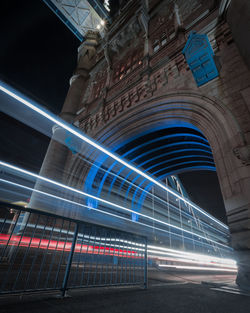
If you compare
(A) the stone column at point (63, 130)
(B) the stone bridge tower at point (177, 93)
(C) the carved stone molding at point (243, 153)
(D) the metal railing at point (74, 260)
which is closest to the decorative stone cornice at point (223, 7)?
(B) the stone bridge tower at point (177, 93)

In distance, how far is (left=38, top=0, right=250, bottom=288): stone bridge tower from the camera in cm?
336

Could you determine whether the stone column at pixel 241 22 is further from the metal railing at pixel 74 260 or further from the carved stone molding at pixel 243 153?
the metal railing at pixel 74 260

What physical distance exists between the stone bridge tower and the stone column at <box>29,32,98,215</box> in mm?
75

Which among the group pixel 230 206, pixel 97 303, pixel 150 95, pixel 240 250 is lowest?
pixel 97 303

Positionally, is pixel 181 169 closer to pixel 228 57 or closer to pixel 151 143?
pixel 151 143

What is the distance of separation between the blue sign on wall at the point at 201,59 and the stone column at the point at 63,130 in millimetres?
7883

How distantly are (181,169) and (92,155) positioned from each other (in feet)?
20.2

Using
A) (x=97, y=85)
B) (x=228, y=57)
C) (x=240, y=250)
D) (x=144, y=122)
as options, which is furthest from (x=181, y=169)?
(x=97, y=85)

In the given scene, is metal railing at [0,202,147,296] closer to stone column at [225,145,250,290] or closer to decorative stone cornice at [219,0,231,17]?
stone column at [225,145,250,290]

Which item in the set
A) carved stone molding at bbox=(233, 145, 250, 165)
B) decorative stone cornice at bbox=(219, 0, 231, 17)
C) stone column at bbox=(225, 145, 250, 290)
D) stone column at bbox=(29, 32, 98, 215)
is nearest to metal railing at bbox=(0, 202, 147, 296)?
stone column at bbox=(29, 32, 98, 215)

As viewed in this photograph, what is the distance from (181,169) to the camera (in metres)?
10.6

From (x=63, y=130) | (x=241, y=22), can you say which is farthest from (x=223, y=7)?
(x=63, y=130)

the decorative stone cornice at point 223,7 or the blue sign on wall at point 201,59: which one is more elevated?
the decorative stone cornice at point 223,7

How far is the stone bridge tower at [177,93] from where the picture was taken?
132 inches
